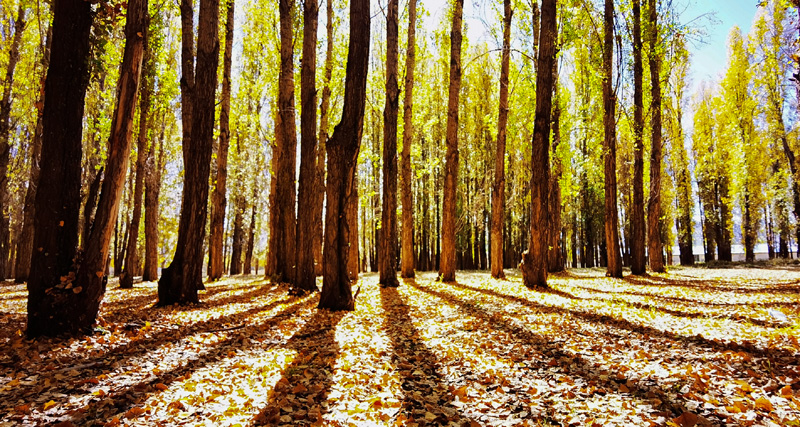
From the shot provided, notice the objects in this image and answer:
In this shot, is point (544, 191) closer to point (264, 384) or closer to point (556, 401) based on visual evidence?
point (556, 401)

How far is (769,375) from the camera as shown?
361 cm

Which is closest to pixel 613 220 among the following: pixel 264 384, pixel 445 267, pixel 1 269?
pixel 445 267

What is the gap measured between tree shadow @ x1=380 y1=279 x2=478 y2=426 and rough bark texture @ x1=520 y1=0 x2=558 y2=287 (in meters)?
5.51

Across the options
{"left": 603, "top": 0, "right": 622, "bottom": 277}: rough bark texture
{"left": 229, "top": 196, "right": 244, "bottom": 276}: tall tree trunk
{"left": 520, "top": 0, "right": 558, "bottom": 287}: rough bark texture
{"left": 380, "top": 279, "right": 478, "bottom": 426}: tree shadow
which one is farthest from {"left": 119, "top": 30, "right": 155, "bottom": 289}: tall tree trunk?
{"left": 603, "top": 0, "right": 622, "bottom": 277}: rough bark texture

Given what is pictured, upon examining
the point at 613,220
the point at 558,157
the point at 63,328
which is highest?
the point at 558,157

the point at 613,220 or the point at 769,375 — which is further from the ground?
the point at 613,220

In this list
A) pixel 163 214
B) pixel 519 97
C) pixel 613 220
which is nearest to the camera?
pixel 613 220

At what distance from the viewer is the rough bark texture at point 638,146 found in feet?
47.6

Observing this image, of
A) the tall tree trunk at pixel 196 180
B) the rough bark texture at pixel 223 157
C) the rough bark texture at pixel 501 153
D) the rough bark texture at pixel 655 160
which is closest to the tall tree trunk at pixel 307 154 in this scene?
the tall tree trunk at pixel 196 180

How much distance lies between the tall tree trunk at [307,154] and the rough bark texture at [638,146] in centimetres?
1168

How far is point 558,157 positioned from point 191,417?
1644 cm

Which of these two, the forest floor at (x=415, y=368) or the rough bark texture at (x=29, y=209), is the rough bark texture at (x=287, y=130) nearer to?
the forest floor at (x=415, y=368)

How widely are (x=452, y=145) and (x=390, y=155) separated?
2433mm

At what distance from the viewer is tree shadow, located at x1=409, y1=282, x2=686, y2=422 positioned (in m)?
3.25
